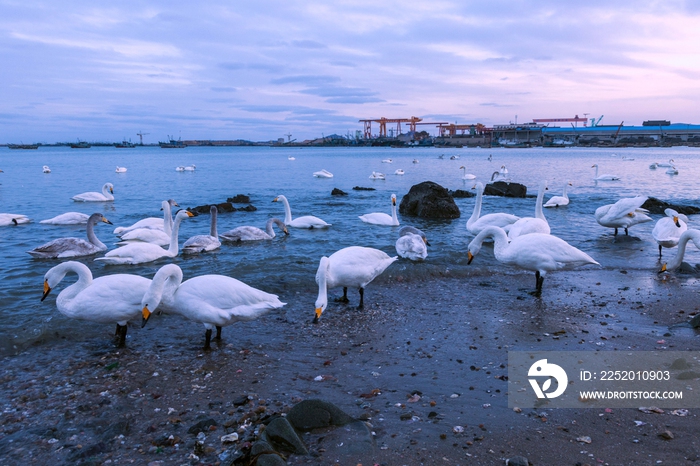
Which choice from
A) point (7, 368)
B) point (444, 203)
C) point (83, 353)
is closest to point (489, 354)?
point (83, 353)


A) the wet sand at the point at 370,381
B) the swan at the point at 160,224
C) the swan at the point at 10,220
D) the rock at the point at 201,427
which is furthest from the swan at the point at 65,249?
the rock at the point at 201,427

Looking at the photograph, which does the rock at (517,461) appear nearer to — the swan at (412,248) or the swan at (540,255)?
the swan at (540,255)

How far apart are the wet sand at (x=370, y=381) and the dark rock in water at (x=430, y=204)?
30.8 feet

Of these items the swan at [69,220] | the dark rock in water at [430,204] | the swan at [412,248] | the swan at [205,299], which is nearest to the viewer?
the swan at [205,299]

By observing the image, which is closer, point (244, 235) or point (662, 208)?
point (244, 235)

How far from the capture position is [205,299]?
18.9ft

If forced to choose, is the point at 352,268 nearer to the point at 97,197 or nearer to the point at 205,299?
the point at 205,299

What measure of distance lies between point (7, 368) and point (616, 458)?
20.0ft

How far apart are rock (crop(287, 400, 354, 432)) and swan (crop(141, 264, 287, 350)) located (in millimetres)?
2053

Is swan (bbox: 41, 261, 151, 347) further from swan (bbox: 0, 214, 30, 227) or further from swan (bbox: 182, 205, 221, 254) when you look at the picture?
swan (bbox: 0, 214, 30, 227)

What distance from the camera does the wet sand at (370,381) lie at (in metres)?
3.77

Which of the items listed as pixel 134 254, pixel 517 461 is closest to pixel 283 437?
pixel 517 461
